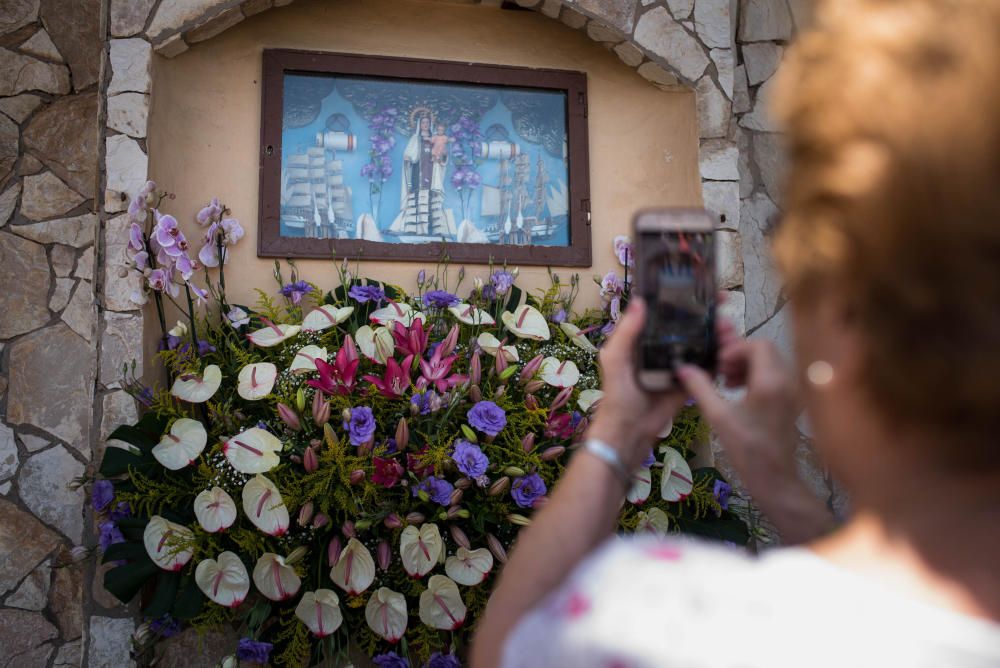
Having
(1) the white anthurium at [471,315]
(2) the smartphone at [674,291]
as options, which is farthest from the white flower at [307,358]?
(2) the smartphone at [674,291]

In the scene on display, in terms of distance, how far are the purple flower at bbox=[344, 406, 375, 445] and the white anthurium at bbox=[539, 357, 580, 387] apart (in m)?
0.56

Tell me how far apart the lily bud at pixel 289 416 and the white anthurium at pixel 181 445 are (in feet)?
0.82

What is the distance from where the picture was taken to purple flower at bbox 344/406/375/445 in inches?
84.5

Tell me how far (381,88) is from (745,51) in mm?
1594

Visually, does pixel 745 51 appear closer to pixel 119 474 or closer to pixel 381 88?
pixel 381 88

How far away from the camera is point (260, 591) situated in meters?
2.19

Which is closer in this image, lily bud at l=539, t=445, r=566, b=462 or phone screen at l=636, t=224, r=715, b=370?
phone screen at l=636, t=224, r=715, b=370

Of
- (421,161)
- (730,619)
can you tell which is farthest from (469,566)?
(730,619)

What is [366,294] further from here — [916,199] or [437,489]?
[916,199]

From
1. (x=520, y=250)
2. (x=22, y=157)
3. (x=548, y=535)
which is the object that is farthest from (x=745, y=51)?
(x=548, y=535)

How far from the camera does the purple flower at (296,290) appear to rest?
105 inches

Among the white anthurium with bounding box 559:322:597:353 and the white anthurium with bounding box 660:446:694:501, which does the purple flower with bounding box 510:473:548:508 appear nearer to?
the white anthurium with bounding box 660:446:694:501

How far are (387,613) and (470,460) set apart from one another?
458mm

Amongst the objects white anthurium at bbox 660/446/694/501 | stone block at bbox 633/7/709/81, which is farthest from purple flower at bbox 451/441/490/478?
stone block at bbox 633/7/709/81
